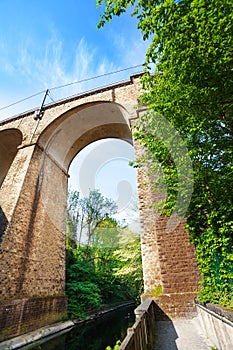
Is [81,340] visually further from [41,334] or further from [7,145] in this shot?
[7,145]

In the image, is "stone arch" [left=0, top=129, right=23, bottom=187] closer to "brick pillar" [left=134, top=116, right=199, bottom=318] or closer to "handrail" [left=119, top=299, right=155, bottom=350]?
"brick pillar" [left=134, top=116, right=199, bottom=318]

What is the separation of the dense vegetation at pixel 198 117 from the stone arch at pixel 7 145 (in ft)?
31.7

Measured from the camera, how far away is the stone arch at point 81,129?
1101 centimetres

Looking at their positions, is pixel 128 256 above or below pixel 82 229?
below

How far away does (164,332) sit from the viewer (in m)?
4.29

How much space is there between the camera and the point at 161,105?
15.3 feet

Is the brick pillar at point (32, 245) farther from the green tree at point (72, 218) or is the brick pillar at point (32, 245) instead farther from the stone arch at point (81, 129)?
the green tree at point (72, 218)

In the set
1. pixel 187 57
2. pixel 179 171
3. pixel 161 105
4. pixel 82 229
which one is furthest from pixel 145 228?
pixel 82 229

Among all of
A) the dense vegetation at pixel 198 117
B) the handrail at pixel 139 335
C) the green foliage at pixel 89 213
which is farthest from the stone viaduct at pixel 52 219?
the green foliage at pixel 89 213

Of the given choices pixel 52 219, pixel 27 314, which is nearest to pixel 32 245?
pixel 52 219

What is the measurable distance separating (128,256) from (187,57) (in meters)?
9.27

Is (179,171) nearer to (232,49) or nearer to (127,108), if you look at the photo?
(232,49)

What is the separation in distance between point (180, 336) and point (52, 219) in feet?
24.4

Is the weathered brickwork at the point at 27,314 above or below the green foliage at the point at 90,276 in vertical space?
below
